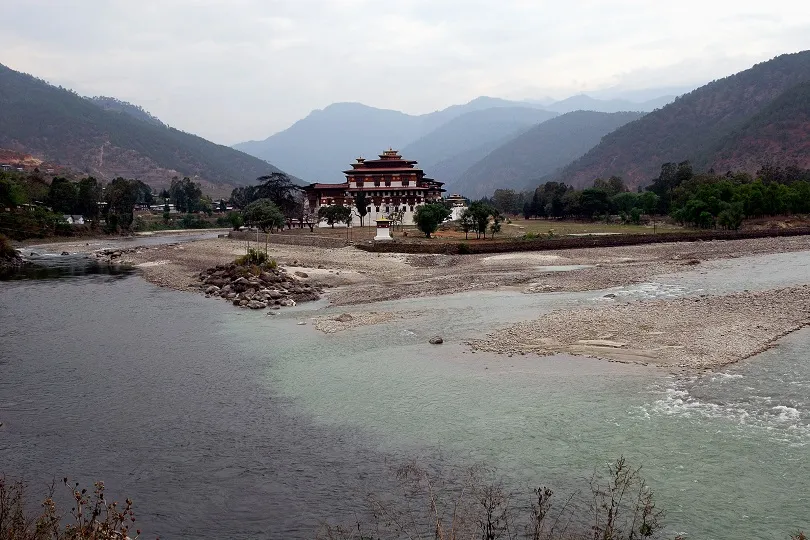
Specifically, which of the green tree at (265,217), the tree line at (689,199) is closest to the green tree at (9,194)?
the green tree at (265,217)

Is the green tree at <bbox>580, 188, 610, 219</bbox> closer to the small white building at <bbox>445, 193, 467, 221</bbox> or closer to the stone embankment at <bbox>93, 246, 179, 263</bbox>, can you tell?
the small white building at <bbox>445, 193, 467, 221</bbox>

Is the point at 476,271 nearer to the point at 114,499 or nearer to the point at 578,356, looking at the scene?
the point at 578,356

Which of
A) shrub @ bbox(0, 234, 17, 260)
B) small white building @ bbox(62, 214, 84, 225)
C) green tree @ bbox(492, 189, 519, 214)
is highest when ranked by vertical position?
green tree @ bbox(492, 189, 519, 214)

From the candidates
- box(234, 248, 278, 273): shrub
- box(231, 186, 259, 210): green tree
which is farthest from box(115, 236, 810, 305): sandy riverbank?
box(231, 186, 259, 210): green tree

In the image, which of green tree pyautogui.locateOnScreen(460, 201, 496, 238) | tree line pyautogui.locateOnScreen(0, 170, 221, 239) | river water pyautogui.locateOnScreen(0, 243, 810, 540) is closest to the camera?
river water pyautogui.locateOnScreen(0, 243, 810, 540)

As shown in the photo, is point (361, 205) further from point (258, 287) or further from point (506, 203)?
point (506, 203)

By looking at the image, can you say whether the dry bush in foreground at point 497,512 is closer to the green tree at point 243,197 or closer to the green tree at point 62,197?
the green tree at point 62,197

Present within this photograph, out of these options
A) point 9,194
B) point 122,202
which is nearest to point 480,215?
point 9,194
